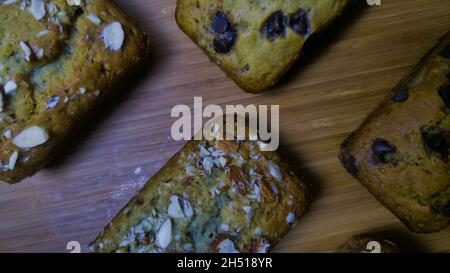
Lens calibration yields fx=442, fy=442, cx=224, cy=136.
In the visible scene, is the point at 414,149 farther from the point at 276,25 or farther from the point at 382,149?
the point at 276,25

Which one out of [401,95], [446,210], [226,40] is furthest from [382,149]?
[226,40]

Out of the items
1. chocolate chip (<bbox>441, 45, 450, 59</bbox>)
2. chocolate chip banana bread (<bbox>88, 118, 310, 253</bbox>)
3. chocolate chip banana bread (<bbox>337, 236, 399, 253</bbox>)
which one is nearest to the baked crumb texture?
chocolate chip banana bread (<bbox>88, 118, 310, 253</bbox>)

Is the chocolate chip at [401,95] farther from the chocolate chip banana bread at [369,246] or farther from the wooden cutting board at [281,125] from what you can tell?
the chocolate chip banana bread at [369,246]

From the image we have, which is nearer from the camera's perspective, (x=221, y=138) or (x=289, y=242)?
(x=221, y=138)

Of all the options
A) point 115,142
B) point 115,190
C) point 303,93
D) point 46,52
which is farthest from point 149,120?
point 303,93

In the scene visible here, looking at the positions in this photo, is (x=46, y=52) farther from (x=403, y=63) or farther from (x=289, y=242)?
(x=403, y=63)

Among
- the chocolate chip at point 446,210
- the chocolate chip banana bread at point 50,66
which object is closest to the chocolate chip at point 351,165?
Answer: the chocolate chip at point 446,210
